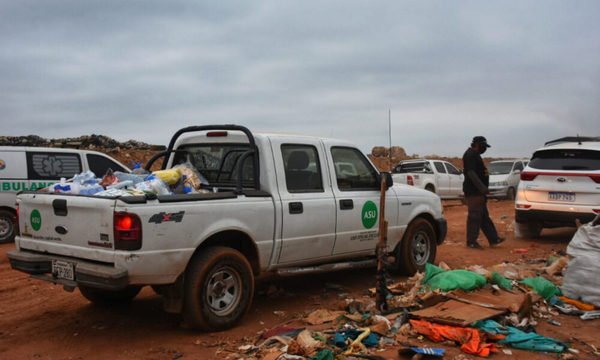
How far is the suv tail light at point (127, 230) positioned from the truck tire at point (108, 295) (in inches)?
61.5

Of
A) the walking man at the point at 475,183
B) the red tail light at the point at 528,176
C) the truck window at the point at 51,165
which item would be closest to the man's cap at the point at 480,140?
the walking man at the point at 475,183

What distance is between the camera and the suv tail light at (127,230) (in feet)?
14.3

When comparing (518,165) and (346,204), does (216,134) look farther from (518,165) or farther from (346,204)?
(518,165)

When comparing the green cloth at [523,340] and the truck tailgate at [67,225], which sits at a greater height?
the truck tailgate at [67,225]

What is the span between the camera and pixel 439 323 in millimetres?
4668

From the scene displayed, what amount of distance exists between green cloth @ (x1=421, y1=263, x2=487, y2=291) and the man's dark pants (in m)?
4.07

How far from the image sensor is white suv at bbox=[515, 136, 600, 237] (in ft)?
30.6

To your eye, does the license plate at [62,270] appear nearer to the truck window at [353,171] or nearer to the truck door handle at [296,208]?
the truck door handle at [296,208]

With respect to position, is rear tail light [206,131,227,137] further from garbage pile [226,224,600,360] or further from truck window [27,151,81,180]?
truck window [27,151,81,180]

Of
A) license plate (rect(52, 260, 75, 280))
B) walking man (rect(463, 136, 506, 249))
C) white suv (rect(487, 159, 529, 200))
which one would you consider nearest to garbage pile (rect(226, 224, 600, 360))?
license plate (rect(52, 260, 75, 280))

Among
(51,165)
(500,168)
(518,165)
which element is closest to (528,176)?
(51,165)

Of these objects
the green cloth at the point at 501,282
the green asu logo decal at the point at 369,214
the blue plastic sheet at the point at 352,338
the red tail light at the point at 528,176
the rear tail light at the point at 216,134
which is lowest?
the blue plastic sheet at the point at 352,338

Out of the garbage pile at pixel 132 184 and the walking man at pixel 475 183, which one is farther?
the walking man at pixel 475 183

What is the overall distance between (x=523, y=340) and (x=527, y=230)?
715 centimetres
